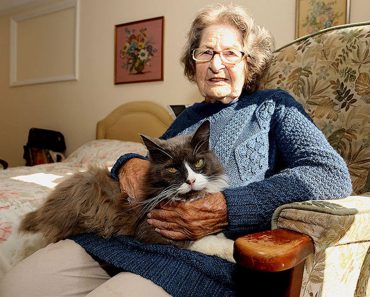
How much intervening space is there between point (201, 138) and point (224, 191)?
0.18 meters

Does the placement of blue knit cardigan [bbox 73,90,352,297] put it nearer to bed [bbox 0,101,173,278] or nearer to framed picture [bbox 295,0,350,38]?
bed [bbox 0,101,173,278]

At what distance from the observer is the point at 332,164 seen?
963 millimetres

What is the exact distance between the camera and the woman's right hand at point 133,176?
1.10 metres

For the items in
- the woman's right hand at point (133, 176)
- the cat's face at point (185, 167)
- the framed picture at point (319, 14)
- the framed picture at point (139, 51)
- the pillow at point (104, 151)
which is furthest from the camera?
the framed picture at point (139, 51)

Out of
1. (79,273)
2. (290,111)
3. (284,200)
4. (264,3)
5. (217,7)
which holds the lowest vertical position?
(79,273)

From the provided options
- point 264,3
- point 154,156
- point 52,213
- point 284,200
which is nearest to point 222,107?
point 154,156

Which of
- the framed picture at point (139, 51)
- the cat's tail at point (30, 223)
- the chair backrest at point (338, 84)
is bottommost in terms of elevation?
the cat's tail at point (30, 223)

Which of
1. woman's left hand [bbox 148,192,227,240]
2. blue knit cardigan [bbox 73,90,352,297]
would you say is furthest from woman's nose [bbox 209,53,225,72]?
woman's left hand [bbox 148,192,227,240]

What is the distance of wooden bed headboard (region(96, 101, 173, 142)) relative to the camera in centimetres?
302

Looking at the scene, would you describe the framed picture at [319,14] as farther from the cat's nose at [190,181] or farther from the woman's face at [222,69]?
the cat's nose at [190,181]

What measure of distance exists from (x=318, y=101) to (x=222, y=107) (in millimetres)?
401

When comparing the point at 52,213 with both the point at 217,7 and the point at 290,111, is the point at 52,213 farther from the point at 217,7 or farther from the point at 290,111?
the point at 217,7

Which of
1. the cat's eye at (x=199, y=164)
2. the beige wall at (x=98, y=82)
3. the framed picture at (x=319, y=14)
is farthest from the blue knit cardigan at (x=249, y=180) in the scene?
the beige wall at (x=98, y=82)

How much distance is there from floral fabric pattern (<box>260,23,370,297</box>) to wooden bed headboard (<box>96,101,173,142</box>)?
1.57 metres
